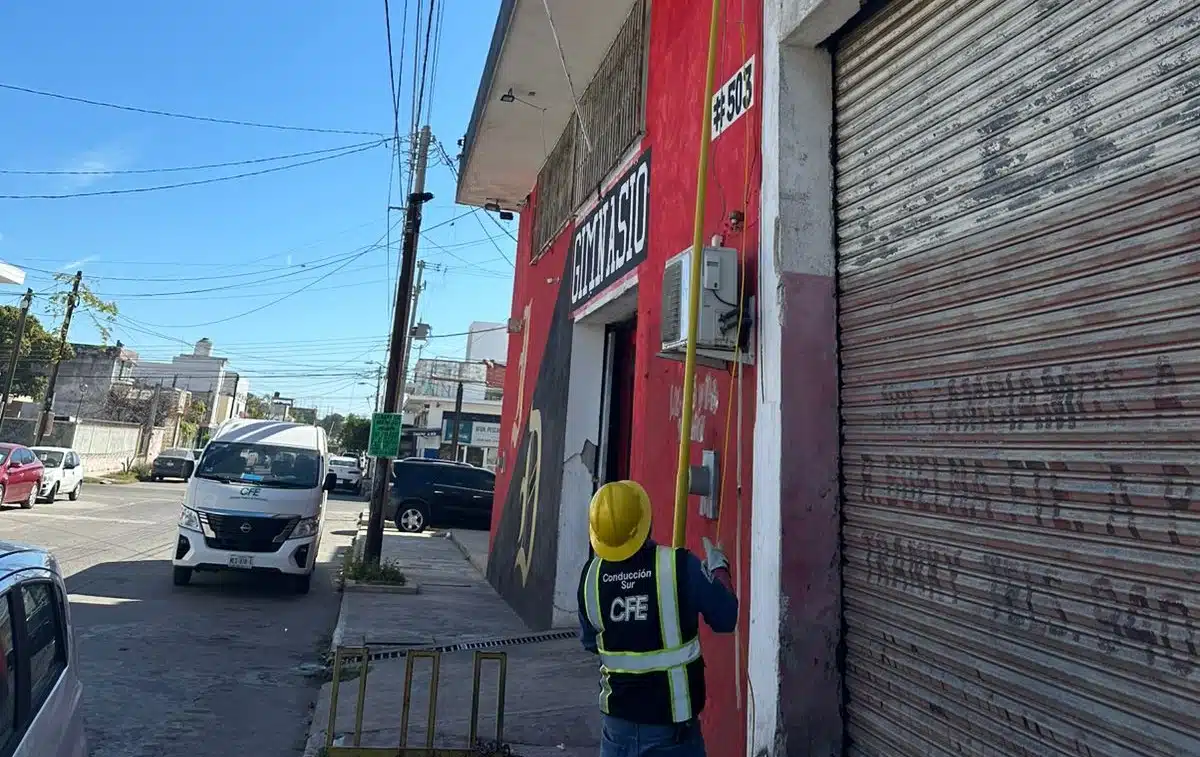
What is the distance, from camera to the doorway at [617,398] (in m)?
8.34

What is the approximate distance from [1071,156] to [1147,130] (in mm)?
253

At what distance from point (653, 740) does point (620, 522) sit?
31.9 inches

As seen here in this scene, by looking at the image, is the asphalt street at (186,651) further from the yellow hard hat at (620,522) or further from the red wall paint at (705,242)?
the yellow hard hat at (620,522)

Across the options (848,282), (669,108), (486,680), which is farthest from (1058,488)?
(486,680)

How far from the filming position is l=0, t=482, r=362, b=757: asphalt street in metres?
5.10

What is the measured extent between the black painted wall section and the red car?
13.7 m

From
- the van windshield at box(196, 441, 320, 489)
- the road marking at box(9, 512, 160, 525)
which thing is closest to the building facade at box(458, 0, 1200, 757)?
the van windshield at box(196, 441, 320, 489)

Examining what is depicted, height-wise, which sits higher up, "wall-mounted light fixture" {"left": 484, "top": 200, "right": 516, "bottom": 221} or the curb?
"wall-mounted light fixture" {"left": 484, "top": 200, "right": 516, "bottom": 221}

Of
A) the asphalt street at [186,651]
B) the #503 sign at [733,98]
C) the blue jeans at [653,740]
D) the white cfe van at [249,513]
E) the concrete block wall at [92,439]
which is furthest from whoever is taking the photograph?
the concrete block wall at [92,439]

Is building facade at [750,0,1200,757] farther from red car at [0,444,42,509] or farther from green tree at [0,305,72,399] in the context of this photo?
green tree at [0,305,72,399]

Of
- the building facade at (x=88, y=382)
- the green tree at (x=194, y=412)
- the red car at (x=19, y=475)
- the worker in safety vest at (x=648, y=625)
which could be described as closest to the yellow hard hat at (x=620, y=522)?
the worker in safety vest at (x=648, y=625)

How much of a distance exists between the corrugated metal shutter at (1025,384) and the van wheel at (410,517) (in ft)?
55.9

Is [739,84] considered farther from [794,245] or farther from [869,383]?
[869,383]

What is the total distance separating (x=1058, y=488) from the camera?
245 centimetres
